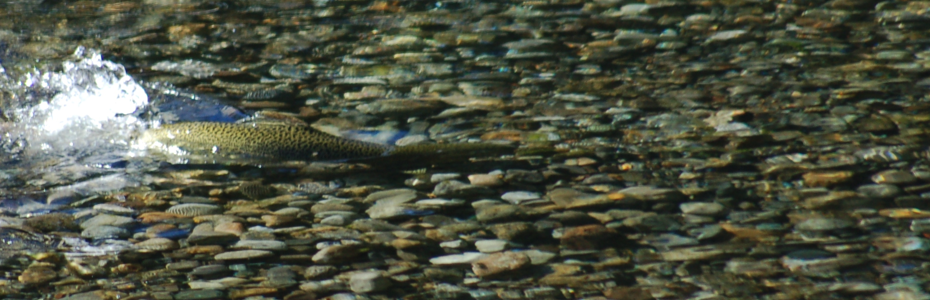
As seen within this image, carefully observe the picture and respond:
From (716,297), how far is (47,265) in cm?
206

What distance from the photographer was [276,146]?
179 inches

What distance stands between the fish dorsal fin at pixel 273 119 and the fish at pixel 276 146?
4.3 inches

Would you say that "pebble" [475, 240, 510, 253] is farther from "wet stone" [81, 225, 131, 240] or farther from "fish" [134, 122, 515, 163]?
"wet stone" [81, 225, 131, 240]

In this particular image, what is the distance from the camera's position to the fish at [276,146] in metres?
4.43

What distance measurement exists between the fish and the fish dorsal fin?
0.36ft

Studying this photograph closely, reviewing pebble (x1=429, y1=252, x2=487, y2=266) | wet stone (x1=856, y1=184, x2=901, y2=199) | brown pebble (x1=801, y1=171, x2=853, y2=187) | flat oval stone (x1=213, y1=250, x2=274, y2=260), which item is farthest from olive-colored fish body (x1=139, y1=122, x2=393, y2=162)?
wet stone (x1=856, y1=184, x2=901, y2=199)

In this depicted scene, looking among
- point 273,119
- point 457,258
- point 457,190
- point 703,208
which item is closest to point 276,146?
point 273,119

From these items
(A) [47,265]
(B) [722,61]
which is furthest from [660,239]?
(B) [722,61]

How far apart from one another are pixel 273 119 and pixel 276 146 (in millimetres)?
521

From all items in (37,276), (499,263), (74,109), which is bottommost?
(499,263)

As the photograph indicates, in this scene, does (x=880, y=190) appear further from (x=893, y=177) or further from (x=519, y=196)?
(x=519, y=196)

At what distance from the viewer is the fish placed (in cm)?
443

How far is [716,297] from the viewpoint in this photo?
2.81 m

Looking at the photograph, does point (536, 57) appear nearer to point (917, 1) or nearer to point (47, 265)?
point (917, 1)
